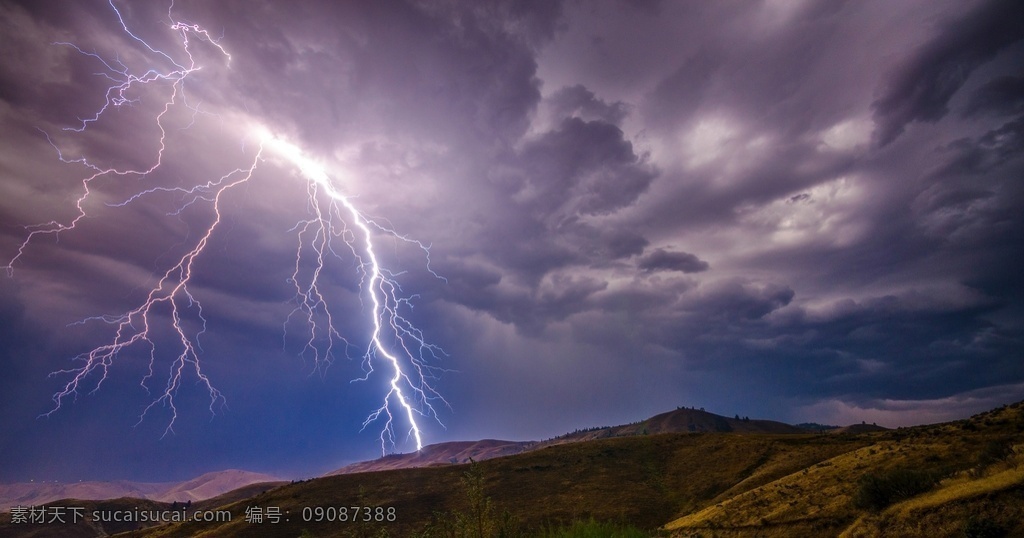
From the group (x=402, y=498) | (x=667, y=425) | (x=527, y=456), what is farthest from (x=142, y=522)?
(x=667, y=425)

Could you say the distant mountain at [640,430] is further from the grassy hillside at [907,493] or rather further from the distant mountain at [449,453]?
the grassy hillside at [907,493]

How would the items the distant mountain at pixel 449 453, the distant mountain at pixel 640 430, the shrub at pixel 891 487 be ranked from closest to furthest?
the shrub at pixel 891 487 → the distant mountain at pixel 640 430 → the distant mountain at pixel 449 453

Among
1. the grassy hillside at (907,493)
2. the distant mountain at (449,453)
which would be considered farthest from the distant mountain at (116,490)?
the grassy hillside at (907,493)

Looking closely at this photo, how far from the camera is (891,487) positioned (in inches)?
613

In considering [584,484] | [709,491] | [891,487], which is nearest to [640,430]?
[584,484]

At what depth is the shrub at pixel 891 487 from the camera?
14688mm

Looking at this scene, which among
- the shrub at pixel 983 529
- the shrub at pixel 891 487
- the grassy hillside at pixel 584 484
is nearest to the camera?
the shrub at pixel 983 529

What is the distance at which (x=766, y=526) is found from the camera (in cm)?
2078

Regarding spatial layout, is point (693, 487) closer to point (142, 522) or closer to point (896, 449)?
point (896, 449)

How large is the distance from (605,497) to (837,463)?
67.9 feet

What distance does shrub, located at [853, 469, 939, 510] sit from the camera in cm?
1469

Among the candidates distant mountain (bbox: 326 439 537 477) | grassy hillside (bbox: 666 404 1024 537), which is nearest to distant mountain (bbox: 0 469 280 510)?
distant mountain (bbox: 326 439 537 477)

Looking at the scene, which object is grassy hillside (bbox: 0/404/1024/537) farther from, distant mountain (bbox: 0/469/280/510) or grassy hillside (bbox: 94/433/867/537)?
distant mountain (bbox: 0/469/280/510)

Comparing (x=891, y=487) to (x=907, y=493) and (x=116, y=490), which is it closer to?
(x=907, y=493)
